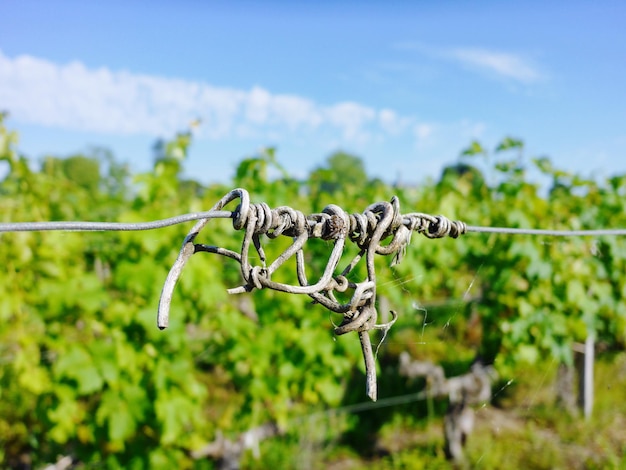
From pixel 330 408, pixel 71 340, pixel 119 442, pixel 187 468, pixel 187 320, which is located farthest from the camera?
pixel 330 408

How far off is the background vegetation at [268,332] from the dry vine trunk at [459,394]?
18 cm

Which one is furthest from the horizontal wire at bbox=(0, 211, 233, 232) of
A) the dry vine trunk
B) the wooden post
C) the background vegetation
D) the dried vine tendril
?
the wooden post

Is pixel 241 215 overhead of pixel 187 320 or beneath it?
overhead

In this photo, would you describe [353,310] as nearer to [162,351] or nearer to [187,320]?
[162,351]

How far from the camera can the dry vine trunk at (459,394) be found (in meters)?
4.04

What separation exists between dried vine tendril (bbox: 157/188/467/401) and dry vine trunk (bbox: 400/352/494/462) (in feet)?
11.6

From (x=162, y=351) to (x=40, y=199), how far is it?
4.72 feet

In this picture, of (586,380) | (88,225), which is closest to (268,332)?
(88,225)

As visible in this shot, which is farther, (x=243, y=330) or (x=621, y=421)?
(x=621, y=421)

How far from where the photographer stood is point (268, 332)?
3.05 m

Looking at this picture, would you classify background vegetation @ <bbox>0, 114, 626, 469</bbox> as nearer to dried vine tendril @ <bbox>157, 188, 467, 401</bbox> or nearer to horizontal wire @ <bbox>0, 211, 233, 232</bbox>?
dried vine tendril @ <bbox>157, 188, 467, 401</bbox>

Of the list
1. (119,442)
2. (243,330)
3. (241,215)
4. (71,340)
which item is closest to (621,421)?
(243,330)

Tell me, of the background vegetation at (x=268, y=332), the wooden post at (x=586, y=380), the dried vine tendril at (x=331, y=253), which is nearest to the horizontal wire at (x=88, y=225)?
the dried vine tendril at (x=331, y=253)

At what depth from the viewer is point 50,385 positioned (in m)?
2.62
